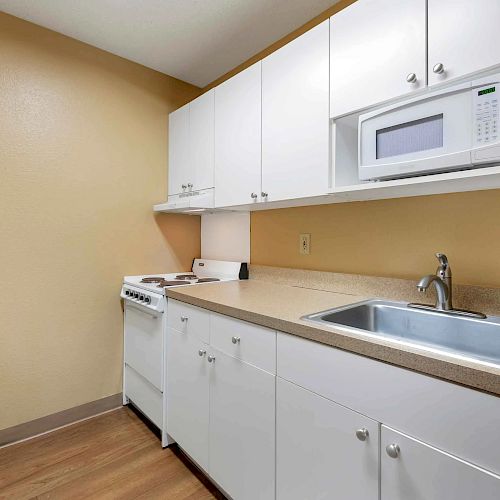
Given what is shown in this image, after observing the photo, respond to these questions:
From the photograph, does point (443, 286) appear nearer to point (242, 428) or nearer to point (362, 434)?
point (362, 434)

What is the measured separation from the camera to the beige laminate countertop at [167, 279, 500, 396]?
2.46 ft

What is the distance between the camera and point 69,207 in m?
2.07

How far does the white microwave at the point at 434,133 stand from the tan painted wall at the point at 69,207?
170 cm

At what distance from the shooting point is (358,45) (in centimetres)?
131

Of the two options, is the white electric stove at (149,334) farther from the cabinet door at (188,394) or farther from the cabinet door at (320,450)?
the cabinet door at (320,450)

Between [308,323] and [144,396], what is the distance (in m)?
1.46

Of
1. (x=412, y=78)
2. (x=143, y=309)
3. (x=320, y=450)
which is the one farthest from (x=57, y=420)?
(x=412, y=78)

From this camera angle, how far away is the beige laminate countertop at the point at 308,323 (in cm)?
75

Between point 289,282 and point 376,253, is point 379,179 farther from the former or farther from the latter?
point 289,282

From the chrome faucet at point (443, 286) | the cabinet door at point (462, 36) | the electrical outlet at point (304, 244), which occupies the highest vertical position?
the cabinet door at point (462, 36)

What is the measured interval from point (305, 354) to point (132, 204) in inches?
69.9

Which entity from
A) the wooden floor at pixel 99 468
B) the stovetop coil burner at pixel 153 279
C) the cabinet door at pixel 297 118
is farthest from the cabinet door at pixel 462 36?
the wooden floor at pixel 99 468

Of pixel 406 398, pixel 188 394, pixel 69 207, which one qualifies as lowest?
pixel 188 394

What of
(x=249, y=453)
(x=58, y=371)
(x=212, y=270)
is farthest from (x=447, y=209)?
(x=58, y=371)
